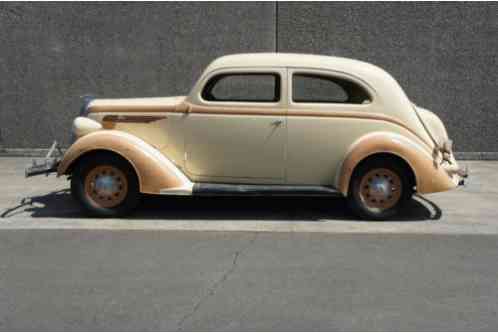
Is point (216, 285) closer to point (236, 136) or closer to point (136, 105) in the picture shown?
point (236, 136)

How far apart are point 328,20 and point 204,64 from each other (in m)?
2.18

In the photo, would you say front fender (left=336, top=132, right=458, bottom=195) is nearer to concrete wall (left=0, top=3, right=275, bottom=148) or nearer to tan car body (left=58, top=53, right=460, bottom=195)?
tan car body (left=58, top=53, right=460, bottom=195)

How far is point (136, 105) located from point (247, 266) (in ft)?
9.00

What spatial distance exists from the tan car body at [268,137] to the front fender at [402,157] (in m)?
0.01

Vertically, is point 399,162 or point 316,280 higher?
point 399,162

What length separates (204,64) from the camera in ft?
39.6

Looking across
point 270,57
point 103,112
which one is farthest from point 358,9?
point 103,112

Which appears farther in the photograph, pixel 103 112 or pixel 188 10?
pixel 188 10

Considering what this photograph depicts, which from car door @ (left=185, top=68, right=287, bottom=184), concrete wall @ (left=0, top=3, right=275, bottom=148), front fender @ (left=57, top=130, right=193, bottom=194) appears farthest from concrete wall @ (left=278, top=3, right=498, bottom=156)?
front fender @ (left=57, top=130, right=193, bottom=194)

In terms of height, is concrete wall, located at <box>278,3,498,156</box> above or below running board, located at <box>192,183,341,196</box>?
above

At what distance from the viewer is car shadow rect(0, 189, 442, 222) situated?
8.35 meters

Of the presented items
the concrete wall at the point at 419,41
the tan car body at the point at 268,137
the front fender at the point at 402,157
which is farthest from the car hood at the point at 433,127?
the concrete wall at the point at 419,41

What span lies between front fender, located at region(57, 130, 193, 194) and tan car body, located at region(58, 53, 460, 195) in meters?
0.01

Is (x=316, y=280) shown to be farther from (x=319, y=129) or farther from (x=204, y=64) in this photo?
(x=204, y=64)
